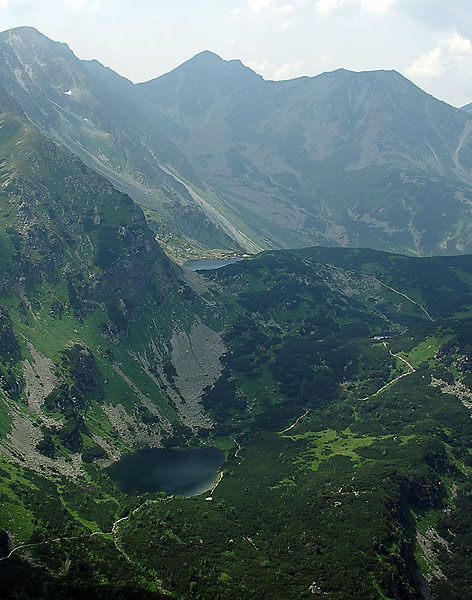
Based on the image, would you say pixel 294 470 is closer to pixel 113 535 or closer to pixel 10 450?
pixel 113 535

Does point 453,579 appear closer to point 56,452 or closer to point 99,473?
Result: point 99,473

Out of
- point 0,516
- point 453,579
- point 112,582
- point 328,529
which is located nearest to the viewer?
point 112,582

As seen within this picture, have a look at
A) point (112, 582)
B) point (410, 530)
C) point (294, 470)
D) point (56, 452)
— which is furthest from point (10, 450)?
point (410, 530)

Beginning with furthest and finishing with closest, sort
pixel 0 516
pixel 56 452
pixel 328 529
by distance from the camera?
pixel 56 452 < pixel 328 529 < pixel 0 516

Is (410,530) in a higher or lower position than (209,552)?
lower

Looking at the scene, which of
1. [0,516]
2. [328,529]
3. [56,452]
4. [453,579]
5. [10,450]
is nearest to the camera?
[0,516]

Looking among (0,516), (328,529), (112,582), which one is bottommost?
(328,529)

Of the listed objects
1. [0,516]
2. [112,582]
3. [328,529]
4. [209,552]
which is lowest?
[328,529]

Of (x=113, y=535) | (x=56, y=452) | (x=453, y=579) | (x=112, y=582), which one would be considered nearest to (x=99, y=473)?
(x=56, y=452)

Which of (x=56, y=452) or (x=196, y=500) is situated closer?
(x=196, y=500)
